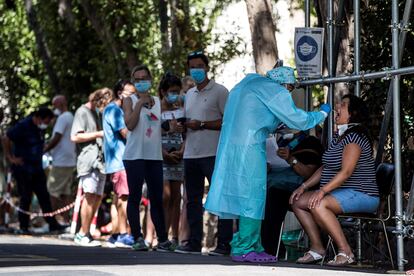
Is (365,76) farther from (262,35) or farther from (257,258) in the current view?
(262,35)

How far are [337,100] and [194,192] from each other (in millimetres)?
1920

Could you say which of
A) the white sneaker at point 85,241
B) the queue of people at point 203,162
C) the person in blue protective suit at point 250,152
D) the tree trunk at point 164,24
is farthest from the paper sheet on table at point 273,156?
the tree trunk at point 164,24

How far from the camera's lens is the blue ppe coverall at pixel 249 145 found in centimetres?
1261

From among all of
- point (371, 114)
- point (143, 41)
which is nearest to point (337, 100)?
point (371, 114)

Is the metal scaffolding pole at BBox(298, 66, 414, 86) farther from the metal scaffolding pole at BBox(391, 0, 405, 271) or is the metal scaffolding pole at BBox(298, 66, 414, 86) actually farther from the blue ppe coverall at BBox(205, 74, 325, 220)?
the blue ppe coverall at BBox(205, 74, 325, 220)

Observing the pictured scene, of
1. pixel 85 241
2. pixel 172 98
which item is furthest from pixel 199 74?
pixel 85 241

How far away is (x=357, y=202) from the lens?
12219 mm

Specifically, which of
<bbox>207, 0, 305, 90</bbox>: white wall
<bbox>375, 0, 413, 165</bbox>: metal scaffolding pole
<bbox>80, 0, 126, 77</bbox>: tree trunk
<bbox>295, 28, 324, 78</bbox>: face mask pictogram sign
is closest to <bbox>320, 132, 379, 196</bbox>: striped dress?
<bbox>375, 0, 413, 165</bbox>: metal scaffolding pole

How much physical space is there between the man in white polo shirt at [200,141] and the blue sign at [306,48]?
152cm

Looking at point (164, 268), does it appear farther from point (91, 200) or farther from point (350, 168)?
point (91, 200)

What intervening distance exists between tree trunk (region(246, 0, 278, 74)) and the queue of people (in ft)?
3.39

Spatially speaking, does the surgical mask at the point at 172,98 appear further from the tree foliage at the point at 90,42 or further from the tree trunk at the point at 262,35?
the tree foliage at the point at 90,42

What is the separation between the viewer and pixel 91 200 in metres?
17.5

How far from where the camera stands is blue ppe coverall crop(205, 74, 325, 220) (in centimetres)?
1261
